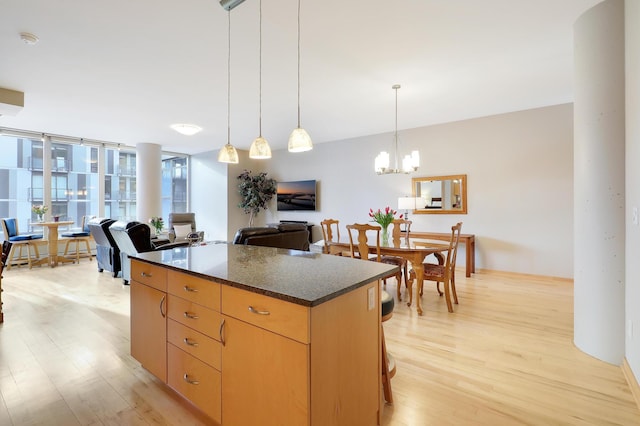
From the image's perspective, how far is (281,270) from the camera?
5.28 ft

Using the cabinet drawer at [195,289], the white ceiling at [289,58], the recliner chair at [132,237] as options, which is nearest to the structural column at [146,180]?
the white ceiling at [289,58]

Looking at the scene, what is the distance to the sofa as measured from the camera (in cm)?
294

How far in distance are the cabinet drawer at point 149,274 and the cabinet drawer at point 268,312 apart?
0.64m

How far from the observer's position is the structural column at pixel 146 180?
7.07 meters

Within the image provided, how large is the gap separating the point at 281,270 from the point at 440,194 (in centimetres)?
461

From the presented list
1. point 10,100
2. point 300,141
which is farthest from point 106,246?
point 300,141

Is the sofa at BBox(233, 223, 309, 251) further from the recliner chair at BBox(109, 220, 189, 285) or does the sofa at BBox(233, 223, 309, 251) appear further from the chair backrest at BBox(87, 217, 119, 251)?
the chair backrest at BBox(87, 217, 119, 251)

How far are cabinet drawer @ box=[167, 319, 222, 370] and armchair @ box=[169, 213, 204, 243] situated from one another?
4782 millimetres

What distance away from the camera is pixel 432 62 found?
3.18 metres

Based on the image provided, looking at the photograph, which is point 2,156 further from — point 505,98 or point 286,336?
point 505,98

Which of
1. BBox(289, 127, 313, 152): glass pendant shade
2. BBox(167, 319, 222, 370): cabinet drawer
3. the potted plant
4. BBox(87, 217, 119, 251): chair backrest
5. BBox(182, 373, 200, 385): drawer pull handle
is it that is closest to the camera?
BBox(167, 319, 222, 370): cabinet drawer

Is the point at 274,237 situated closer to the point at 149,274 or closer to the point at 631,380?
the point at 149,274

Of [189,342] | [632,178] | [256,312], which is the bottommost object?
[189,342]

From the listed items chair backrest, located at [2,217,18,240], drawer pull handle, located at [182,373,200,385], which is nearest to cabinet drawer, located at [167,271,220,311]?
drawer pull handle, located at [182,373,200,385]
